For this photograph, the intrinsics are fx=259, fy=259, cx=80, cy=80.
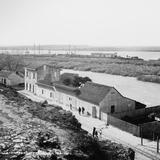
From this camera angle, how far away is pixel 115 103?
A: 32.1 m

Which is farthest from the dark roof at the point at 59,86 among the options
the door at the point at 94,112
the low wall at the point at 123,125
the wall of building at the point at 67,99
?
the low wall at the point at 123,125

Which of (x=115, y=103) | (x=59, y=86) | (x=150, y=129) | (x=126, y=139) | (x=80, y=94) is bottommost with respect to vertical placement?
(x=126, y=139)

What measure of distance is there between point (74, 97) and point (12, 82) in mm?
22924

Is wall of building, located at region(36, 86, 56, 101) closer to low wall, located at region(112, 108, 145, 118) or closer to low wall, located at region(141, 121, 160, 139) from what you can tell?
low wall, located at region(112, 108, 145, 118)

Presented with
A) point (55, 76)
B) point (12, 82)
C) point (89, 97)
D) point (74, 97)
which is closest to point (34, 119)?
point (89, 97)

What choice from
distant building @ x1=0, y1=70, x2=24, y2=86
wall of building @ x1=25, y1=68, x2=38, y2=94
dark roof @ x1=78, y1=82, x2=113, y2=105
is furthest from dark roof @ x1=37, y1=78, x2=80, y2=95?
distant building @ x1=0, y1=70, x2=24, y2=86

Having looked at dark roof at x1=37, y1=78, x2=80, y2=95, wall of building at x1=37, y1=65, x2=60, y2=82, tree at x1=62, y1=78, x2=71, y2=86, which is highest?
wall of building at x1=37, y1=65, x2=60, y2=82

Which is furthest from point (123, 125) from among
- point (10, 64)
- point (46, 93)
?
point (10, 64)

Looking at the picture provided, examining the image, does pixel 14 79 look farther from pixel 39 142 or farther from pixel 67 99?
pixel 39 142

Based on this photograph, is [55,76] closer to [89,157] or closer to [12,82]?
[12,82]

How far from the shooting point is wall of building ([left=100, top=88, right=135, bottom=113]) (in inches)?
1230

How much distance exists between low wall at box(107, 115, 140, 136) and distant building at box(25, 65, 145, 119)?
5.70 feet

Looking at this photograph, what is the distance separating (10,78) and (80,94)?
2429cm

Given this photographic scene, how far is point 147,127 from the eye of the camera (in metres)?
25.7
